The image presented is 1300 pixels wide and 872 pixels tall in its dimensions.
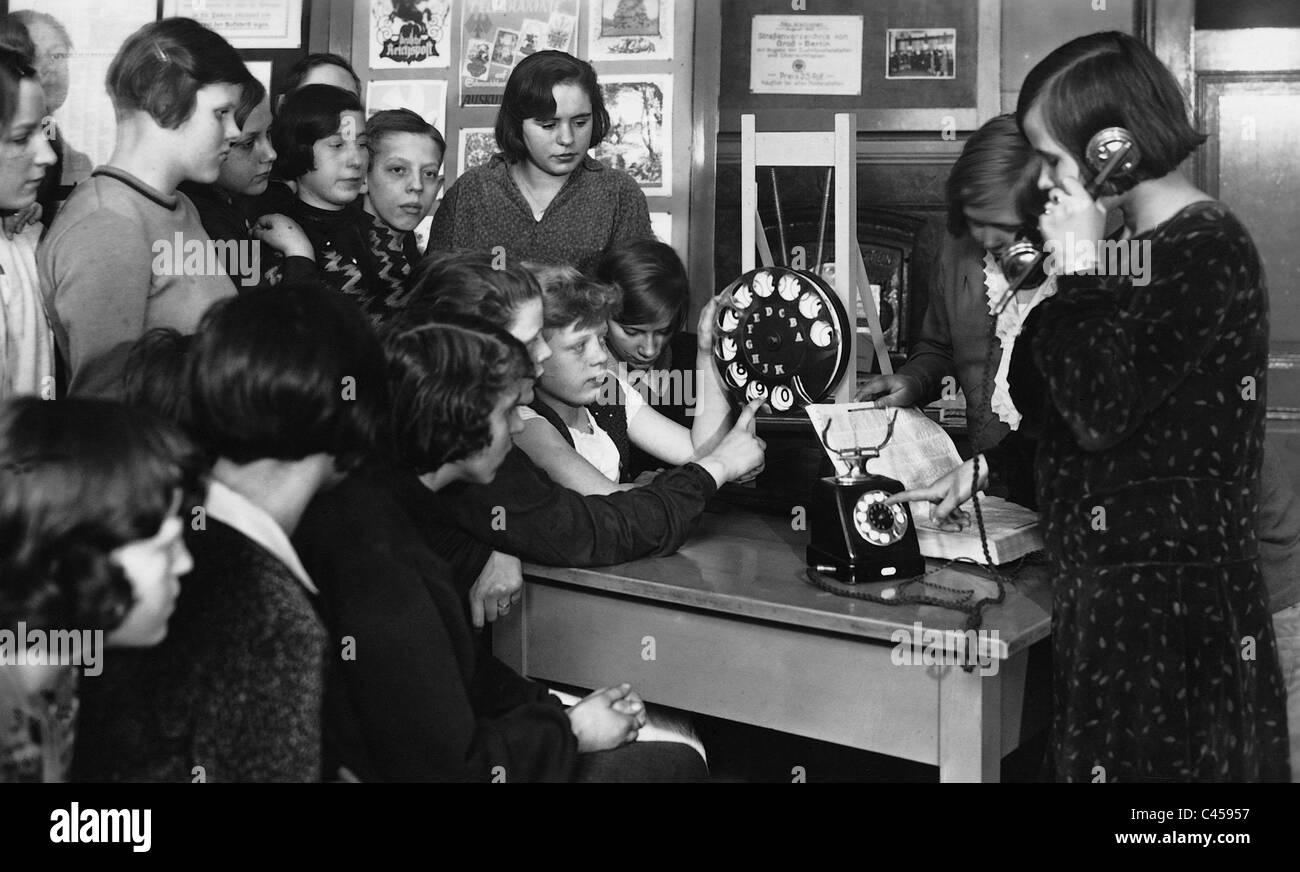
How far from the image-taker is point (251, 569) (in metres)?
1.48

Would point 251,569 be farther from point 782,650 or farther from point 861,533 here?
point 861,533

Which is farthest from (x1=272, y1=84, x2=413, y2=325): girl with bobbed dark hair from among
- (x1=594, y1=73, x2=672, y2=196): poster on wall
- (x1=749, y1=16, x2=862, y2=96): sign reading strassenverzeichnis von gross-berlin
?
(x1=749, y1=16, x2=862, y2=96): sign reading strassenverzeichnis von gross-berlin

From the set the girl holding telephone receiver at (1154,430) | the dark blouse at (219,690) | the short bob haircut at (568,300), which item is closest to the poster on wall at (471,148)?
the short bob haircut at (568,300)

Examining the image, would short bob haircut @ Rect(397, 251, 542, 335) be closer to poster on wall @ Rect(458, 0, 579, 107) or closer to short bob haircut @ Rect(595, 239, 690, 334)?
short bob haircut @ Rect(595, 239, 690, 334)

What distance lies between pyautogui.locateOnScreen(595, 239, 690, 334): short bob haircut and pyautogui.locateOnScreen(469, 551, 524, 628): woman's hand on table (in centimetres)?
89

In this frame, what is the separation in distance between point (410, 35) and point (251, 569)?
3.55 metres

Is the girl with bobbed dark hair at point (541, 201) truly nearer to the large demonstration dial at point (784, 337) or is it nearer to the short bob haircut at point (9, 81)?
Answer: the large demonstration dial at point (784, 337)

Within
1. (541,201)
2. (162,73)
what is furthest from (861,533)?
(541,201)

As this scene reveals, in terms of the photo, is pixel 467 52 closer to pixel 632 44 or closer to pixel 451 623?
pixel 632 44

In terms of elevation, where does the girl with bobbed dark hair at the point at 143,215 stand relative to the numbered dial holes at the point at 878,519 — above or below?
above

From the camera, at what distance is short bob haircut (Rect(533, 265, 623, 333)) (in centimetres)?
271

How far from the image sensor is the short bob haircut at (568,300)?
107 inches

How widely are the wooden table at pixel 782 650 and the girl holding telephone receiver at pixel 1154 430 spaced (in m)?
0.15

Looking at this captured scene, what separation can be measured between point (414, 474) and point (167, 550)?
0.70m
